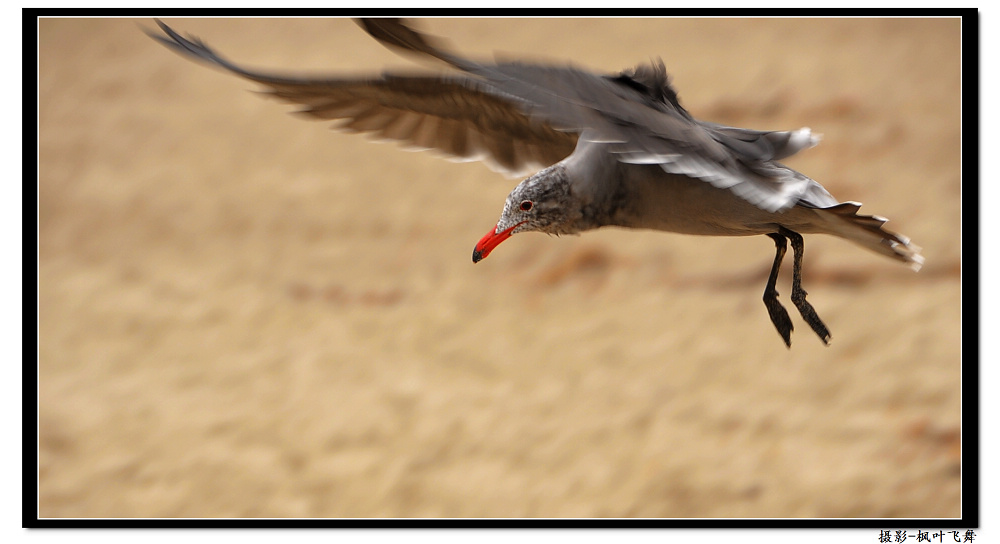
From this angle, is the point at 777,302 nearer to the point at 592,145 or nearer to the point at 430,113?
the point at 592,145

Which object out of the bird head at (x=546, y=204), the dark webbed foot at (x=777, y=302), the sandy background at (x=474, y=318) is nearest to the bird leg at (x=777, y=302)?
the dark webbed foot at (x=777, y=302)

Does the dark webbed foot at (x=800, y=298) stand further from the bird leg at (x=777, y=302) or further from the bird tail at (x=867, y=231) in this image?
the bird tail at (x=867, y=231)

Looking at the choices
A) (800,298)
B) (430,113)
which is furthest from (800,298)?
(430,113)

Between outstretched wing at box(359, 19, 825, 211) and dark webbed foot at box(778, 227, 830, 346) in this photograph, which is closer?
outstretched wing at box(359, 19, 825, 211)

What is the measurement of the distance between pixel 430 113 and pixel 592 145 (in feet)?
1.82

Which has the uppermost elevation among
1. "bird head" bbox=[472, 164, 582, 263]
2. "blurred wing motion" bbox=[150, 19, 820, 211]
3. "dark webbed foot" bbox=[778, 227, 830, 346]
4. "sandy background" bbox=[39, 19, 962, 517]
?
"sandy background" bbox=[39, 19, 962, 517]

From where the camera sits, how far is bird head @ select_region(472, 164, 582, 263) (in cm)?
173

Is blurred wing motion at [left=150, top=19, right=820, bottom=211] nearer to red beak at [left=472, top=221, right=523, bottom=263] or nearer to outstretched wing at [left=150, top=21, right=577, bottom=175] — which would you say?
outstretched wing at [left=150, top=21, right=577, bottom=175]

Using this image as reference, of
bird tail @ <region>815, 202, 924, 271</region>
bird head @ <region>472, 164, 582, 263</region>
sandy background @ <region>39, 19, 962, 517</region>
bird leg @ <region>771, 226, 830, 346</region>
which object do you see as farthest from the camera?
sandy background @ <region>39, 19, 962, 517</region>

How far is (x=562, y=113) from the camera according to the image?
1.45 meters

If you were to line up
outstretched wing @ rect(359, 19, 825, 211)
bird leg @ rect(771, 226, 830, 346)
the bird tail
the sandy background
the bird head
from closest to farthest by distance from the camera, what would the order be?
outstretched wing @ rect(359, 19, 825, 211) → the bird tail → the bird head → bird leg @ rect(771, 226, 830, 346) → the sandy background

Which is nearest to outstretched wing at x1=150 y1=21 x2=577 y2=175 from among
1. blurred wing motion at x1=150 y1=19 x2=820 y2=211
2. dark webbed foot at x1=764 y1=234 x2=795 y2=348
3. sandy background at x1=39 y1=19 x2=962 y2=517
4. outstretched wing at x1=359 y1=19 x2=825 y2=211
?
blurred wing motion at x1=150 y1=19 x2=820 y2=211

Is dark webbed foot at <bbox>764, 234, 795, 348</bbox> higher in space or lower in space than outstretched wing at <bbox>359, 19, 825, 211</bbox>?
lower

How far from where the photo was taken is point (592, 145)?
1723mm
